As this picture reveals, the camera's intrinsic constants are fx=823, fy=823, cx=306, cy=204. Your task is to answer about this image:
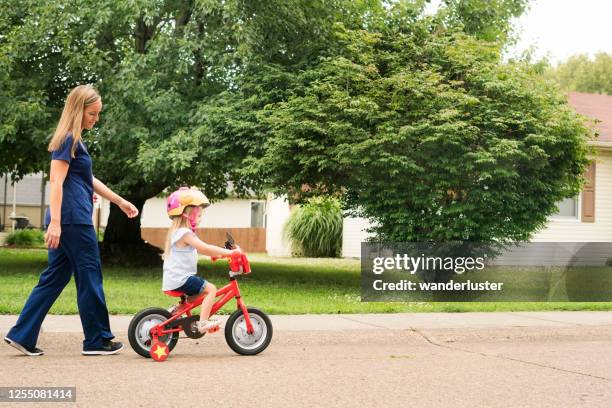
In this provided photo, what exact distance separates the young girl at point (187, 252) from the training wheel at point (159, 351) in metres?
0.32

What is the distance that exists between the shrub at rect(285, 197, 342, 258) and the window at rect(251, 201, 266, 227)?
1239 cm

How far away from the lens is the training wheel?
6.49 m

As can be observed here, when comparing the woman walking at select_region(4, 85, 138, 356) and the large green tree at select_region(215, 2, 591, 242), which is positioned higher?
the large green tree at select_region(215, 2, 591, 242)

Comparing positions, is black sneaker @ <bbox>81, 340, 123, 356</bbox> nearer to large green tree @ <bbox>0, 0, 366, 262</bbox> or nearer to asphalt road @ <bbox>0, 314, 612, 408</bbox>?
asphalt road @ <bbox>0, 314, 612, 408</bbox>

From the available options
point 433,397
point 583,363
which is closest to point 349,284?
point 583,363

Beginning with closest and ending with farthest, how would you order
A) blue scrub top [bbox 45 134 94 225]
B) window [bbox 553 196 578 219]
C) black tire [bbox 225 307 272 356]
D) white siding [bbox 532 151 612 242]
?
blue scrub top [bbox 45 134 94 225], black tire [bbox 225 307 272 356], white siding [bbox 532 151 612 242], window [bbox 553 196 578 219]

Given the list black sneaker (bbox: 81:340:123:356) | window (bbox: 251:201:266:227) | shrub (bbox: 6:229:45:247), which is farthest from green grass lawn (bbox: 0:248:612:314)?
window (bbox: 251:201:266:227)

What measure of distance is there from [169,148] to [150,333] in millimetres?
8233

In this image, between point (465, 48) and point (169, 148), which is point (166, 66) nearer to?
point (169, 148)

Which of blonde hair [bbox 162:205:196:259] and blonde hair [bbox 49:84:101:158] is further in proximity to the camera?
blonde hair [bbox 162:205:196:259]

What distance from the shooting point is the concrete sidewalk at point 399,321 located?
8.32m

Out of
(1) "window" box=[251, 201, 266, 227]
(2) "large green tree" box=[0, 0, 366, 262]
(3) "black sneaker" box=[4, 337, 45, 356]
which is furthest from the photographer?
(1) "window" box=[251, 201, 266, 227]

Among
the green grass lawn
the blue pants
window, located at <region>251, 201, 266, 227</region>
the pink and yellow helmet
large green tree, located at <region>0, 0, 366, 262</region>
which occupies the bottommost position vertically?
the green grass lawn

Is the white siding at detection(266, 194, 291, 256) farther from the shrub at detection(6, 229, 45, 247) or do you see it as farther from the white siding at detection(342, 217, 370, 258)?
the shrub at detection(6, 229, 45, 247)
